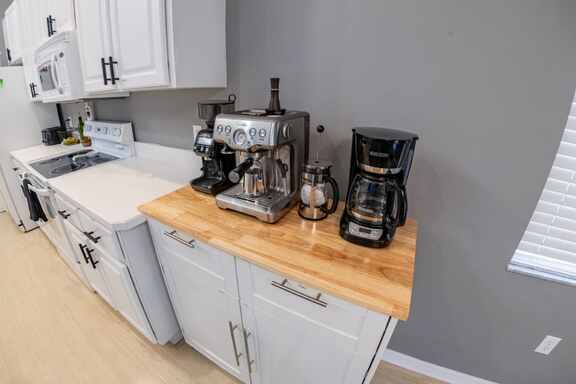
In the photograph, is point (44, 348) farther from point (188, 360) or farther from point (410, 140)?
point (410, 140)

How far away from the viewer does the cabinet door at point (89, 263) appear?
1301 mm

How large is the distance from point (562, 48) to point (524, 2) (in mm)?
181

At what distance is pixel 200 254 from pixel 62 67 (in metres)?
1.68

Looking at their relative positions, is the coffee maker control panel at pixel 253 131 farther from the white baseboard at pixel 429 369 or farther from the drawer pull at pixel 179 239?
the white baseboard at pixel 429 369

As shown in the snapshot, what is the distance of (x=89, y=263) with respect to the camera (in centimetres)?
141

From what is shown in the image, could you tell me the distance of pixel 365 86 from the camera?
957 mm

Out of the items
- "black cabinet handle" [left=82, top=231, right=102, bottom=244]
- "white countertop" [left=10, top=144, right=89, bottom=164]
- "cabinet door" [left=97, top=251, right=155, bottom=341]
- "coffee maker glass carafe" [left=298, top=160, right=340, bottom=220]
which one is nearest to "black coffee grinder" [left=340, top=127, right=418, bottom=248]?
"coffee maker glass carafe" [left=298, top=160, right=340, bottom=220]

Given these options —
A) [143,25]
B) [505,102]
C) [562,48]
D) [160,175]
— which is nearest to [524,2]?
[562,48]

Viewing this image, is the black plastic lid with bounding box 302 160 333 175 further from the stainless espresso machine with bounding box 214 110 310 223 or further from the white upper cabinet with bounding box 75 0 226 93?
the white upper cabinet with bounding box 75 0 226 93

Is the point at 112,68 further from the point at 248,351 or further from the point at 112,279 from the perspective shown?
the point at 248,351

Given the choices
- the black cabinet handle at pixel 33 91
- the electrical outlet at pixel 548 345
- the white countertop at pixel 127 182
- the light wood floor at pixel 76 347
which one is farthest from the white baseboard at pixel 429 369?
the black cabinet handle at pixel 33 91

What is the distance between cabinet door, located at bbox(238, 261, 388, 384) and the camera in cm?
65

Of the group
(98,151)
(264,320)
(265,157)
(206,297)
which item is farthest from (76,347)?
(265,157)

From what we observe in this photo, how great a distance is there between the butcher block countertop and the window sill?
1.52ft
